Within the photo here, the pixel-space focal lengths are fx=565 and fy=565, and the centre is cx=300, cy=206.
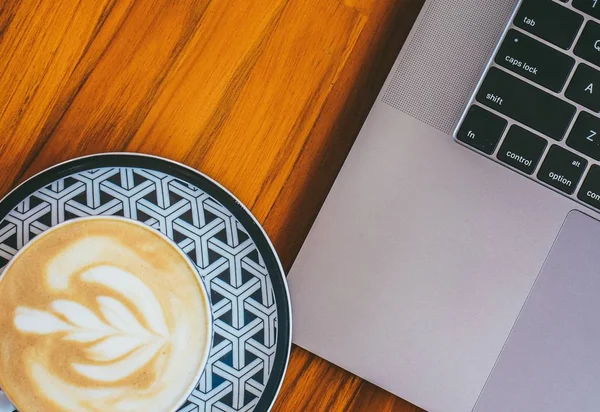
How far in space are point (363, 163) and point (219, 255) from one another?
0.15 metres

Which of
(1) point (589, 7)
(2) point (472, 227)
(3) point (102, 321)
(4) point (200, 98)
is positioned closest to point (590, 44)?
(1) point (589, 7)

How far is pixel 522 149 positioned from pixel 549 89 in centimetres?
5

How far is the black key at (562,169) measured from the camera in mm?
474

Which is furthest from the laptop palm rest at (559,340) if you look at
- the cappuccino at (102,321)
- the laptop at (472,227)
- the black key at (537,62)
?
the cappuccino at (102,321)

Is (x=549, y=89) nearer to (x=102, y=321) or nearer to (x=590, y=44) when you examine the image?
(x=590, y=44)

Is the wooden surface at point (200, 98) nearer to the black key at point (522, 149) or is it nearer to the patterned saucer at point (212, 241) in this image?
the patterned saucer at point (212, 241)

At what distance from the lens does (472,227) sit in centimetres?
48

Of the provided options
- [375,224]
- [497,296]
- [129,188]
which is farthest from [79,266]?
[497,296]

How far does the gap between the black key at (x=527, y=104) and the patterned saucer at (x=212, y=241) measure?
23 cm

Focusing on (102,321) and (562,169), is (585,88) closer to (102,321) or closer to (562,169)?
(562,169)

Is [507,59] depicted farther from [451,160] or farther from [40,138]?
[40,138]

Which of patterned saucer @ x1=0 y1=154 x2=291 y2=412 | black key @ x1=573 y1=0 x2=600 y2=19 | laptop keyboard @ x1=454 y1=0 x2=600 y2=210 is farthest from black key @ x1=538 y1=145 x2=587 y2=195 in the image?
patterned saucer @ x1=0 y1=154 x2=291 y2=412

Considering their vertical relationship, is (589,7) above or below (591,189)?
above

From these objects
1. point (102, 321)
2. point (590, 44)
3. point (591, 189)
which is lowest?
point (102, 321)
